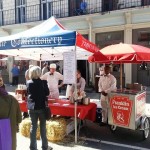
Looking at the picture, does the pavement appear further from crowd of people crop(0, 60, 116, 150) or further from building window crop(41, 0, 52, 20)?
building window crop(41, 0, 52, 20)

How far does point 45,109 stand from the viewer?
559cm

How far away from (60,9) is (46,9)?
4.04 feet

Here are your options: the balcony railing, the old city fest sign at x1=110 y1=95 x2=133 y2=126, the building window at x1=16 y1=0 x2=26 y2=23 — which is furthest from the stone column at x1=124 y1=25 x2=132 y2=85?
the old city fest sign at x1=110 y1=95 x2=133 y2=126

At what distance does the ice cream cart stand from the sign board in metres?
1.11

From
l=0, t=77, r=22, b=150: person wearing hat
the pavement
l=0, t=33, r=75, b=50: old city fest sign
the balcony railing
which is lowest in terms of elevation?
the pavement

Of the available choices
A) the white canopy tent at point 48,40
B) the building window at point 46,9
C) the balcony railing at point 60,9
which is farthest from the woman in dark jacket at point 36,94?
the building window at point 46,9

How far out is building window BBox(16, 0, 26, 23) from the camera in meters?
19.7

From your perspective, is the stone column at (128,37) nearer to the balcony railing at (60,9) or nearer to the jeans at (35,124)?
the balcony railing at (60,9)

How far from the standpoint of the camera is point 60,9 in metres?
17.8

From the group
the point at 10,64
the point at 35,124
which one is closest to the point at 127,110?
the point at 35,124

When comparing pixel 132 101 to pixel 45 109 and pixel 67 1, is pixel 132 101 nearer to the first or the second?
pixel 45 109

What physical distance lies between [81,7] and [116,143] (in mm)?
11396

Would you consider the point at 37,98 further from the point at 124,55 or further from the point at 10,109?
the point at 124,55

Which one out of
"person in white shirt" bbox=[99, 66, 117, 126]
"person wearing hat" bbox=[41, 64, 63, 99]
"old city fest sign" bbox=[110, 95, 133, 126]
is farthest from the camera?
"person wearing hat" bbox=[41, 64, 63, 99]
